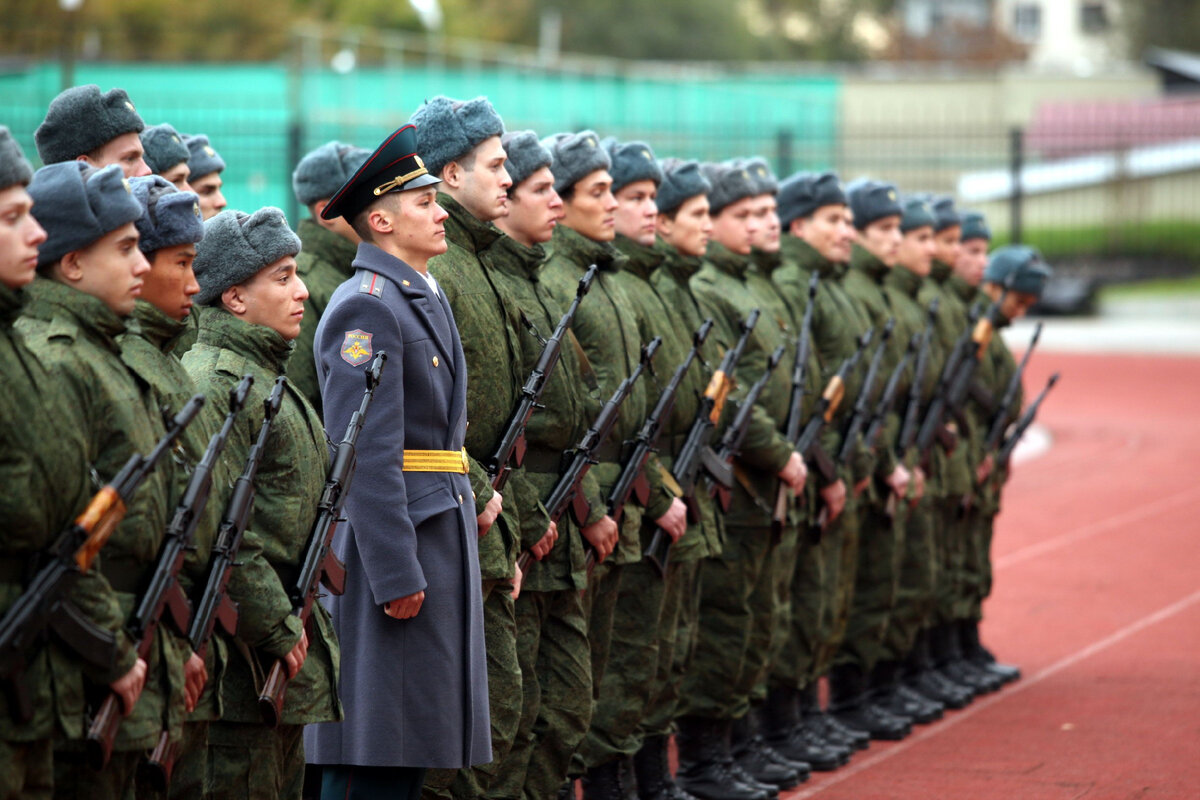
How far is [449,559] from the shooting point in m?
4.59

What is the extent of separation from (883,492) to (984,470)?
108 centimetres

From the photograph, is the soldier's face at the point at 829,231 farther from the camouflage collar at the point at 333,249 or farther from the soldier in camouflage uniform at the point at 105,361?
the soldier in camouflage uniform at the point at 105,361

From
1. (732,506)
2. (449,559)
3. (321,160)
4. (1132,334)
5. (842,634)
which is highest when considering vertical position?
(321,160)

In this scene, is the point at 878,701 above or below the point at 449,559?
below

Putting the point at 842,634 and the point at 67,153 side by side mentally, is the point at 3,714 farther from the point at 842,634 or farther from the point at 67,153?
the point at 842,634

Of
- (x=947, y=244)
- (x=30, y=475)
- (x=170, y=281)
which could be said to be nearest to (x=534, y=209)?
(x=170, y=281)

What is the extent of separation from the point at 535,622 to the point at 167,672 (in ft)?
5.81

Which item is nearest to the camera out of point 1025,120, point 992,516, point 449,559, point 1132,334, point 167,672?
point 167,672

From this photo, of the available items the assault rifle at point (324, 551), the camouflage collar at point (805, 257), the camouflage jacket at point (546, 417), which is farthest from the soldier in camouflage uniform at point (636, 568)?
the assault rifle at point (324, 551)

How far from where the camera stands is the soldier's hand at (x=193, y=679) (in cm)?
374

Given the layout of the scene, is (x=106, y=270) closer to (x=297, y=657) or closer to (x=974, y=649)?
(x=297, y=657)

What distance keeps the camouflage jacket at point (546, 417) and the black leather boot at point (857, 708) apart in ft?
8.17

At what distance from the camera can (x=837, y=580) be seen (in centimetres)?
740

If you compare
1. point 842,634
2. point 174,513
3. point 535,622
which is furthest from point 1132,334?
point 174,513
